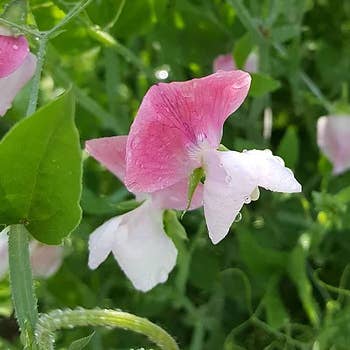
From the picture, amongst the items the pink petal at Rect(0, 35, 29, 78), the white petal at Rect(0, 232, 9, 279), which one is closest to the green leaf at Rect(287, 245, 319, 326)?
the white petal at Rect(0, 232, 9, 279)

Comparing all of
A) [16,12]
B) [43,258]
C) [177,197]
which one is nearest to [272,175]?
[177,197]

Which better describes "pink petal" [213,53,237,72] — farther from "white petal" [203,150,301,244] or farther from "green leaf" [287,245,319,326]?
"white petal" [203,150,301,244]

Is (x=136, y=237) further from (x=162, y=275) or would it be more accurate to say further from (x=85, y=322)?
(x=85, y=322)

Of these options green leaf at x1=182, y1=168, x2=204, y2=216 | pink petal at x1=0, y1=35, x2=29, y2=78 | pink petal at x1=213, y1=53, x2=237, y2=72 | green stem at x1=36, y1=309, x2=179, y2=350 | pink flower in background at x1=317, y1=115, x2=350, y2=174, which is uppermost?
pink petal at x1=0, y1=35, x2=29, y2=78

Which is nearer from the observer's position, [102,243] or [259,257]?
[102,243]

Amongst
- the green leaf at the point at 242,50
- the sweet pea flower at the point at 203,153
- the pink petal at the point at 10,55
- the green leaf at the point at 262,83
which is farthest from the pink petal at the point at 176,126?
the green leaf at the point at 242,50

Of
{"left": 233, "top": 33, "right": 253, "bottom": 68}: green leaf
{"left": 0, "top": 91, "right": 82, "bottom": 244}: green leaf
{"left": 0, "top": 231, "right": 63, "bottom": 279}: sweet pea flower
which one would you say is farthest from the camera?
{"left": 233, "top": 33, "right": 253, "bottom": 68}: green leaf
